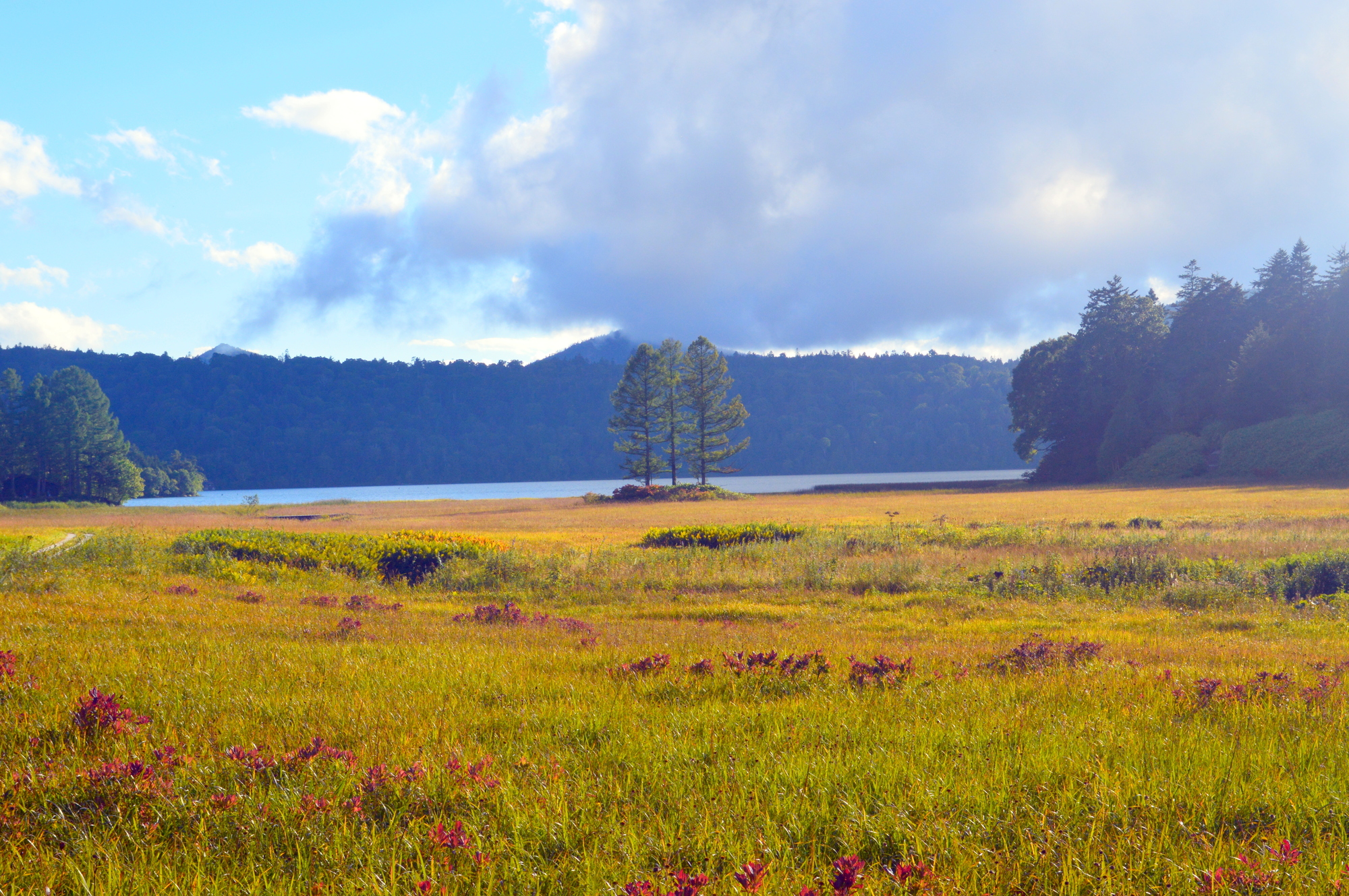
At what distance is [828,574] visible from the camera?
16.6m

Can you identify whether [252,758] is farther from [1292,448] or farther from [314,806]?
[1292,448]

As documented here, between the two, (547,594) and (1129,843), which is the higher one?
(1129,843)

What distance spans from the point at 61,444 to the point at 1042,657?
336ft

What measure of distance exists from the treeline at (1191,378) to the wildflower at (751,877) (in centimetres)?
7567

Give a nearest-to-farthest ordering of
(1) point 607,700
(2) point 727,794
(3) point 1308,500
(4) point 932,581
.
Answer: (2) point 727,794 → (1) point 607,700 → (4) point 932,581 → (3) point 1308,500

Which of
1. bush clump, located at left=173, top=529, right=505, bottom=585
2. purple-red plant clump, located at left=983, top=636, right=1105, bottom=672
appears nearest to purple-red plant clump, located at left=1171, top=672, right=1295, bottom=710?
purple-red plant clump, located at left=983, top=636, right=1105, bottom=672

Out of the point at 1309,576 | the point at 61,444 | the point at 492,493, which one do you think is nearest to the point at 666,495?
the point at 1309,576

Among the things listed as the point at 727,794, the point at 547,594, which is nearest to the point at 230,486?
the point at 547,594

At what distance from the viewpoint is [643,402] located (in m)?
76.0

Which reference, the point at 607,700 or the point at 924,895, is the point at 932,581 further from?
the point at 924,895

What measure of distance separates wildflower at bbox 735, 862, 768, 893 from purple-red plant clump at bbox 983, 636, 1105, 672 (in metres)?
5.03

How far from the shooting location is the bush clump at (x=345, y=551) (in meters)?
18.5

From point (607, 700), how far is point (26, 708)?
4069 millimetres

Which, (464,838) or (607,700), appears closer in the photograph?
(464,838)
